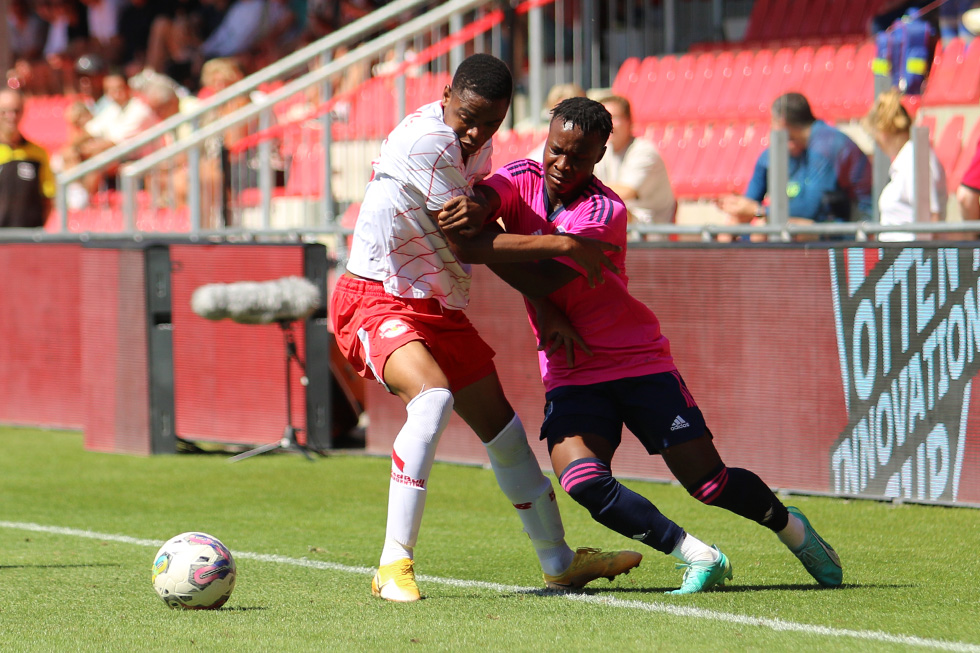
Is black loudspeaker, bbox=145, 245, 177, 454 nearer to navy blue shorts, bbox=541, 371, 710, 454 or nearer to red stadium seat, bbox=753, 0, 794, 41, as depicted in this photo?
navy blue shorts, bbox=541, 371, 710, 454

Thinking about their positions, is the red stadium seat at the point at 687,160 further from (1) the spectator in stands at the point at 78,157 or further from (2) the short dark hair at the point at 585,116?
(2) the short dark hair at the point at 585,116

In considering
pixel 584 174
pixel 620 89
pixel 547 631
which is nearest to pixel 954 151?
pixel 620 89

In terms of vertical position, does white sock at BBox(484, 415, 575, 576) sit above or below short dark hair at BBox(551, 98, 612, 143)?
below

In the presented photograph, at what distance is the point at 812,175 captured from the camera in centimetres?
944

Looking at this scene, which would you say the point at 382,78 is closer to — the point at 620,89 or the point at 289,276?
the point at 620,89

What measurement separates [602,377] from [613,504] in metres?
0.47

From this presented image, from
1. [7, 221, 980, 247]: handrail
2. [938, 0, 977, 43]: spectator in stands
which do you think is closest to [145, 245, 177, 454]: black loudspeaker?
[7, 221, 980, 247]: handrail

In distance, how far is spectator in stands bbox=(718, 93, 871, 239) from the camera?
9312 millimetres

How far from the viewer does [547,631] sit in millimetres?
4699

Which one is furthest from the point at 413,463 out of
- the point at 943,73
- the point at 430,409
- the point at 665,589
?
the point at 943,73

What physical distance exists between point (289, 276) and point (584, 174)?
5.29 m

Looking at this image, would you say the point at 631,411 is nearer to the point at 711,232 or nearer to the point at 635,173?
the point at 711,232

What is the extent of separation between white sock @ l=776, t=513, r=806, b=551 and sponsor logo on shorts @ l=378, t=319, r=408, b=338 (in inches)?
63.4

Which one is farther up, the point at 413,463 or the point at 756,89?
the point at 756,89
